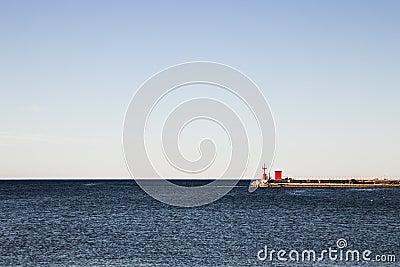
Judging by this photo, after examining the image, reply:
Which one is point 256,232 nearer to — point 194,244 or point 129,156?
point 194,244

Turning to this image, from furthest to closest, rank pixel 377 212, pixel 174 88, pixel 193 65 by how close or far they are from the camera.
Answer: pixel 377 212
pixel 193 65
pixel 174 88

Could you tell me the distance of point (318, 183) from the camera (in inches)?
7584

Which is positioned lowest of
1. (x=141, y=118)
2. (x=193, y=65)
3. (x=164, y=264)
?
(x=164, y=264)

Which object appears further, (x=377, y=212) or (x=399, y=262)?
(x=377, y=212)

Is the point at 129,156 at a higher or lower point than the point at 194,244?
higher

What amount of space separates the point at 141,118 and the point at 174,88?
187 inches

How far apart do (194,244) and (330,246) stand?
37.2 feet

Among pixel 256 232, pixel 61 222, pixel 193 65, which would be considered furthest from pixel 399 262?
pixel 61 222

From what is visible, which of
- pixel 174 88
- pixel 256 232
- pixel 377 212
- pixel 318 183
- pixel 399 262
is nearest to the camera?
pixel 399 262

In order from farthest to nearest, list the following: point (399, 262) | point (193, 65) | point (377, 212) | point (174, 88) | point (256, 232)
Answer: point (377, 212) < point (256, 232) < point (193, 65) < point (174, 88) < point (399, 262)

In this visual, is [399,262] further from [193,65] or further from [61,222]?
[61,222]

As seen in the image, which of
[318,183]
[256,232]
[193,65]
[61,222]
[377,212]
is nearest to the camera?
[193,65]

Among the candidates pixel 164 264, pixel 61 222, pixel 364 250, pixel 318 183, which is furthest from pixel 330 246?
pixel 318 183

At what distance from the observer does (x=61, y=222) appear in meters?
72.7
